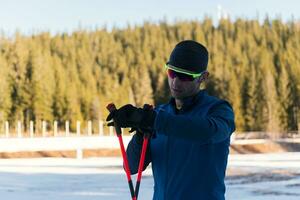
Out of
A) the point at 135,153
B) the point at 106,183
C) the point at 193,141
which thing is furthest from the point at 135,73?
the point at 193,141

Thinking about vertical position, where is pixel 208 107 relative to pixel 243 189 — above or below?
above

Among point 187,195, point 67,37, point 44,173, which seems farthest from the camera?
point 67,37

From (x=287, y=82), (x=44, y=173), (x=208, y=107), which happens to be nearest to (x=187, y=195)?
(x=208, y=107)

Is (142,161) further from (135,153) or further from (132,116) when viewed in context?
(132,116)

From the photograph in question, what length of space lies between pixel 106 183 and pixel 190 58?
8749 millimetres

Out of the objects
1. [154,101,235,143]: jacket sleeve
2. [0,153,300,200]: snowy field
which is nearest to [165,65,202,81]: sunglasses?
[154,101,235,143]: jacket sleeve

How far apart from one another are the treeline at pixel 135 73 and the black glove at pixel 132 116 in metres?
67.1

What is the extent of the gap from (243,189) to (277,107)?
224 feet

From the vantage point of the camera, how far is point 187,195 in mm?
2109

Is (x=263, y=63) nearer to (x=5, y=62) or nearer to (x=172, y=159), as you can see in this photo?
(x=5, y=62)

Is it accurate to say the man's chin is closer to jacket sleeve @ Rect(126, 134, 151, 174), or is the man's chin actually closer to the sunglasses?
the sunglasses

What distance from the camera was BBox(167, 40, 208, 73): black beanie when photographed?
210 cm

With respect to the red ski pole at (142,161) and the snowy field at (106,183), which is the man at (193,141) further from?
the snowy field at (106,183)

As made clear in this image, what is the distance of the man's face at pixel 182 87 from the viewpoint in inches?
82.6
